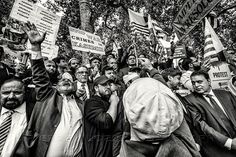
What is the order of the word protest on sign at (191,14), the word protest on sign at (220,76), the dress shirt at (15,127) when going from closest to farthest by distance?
the dress shirt at (15,127), the word protest on sign at (220,76), the word protest on sign at (191,14)

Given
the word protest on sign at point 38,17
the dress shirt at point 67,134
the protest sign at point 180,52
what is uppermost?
the word protest on sign at point 38,17

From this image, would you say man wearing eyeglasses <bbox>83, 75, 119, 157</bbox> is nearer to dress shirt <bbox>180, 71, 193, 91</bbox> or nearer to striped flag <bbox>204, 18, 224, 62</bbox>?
dress shirt <bbox>180, 71, 193, 91</bbox>

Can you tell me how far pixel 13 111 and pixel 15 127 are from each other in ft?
0.71

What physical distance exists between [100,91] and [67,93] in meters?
0.48

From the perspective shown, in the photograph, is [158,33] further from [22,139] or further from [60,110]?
[22,139]

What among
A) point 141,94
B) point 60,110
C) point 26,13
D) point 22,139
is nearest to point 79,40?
point 26,13

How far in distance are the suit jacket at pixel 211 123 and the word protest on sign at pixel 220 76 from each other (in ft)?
3.06

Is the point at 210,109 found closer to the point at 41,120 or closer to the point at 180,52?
the point at 41,120

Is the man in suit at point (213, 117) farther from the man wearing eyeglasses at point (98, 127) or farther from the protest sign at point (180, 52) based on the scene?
the protest sign at point (180, 52)

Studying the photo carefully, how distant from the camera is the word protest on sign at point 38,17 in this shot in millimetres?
4031

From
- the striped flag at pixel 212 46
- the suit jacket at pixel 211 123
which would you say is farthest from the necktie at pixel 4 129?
the striped flag at pixel 212 46

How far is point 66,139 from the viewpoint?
279 centimetres

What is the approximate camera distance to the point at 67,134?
2812 mm

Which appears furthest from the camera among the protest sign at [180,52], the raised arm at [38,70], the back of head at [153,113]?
the protest sign at [180,52]
